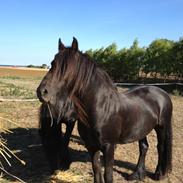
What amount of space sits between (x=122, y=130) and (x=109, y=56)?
118ft

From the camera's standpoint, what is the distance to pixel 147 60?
2994cm

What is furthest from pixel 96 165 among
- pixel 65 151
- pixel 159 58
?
pixel 159 58

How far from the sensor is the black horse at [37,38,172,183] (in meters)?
3.71

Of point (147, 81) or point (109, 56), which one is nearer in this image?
point (147, 81)

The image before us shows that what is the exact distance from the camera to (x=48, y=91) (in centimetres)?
359

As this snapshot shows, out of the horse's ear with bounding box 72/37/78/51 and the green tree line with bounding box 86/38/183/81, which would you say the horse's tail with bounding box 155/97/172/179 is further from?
the green tree line with bounding box 86/38/183/81

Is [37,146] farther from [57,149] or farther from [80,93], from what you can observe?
[80,93]

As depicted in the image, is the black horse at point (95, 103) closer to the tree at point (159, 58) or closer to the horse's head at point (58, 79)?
the horse's head at point (58, 79)

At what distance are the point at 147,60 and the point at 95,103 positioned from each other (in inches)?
Answer: 1042

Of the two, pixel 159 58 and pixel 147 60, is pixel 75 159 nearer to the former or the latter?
→ pixel 159 58

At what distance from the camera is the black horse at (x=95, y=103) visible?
3.71 meters

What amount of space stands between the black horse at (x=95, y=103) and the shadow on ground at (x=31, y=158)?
3.95ft

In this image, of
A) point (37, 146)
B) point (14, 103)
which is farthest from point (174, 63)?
point (37, 146)

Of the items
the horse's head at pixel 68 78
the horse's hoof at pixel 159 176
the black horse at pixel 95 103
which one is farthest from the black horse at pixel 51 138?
the horse's hoof at pixel 159 176
